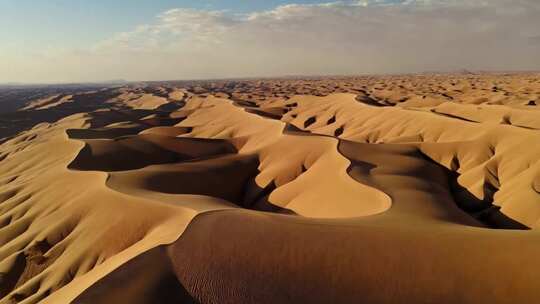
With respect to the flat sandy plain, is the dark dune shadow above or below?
above

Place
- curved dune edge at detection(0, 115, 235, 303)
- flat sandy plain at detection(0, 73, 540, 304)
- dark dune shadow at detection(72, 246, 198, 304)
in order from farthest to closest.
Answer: curved dune edge at detection(0, 115, 235, 303)
flat sandy plain at detection(0, 73, 540, 304)
dark dune shadow at detection(72, 246, 198, 304)

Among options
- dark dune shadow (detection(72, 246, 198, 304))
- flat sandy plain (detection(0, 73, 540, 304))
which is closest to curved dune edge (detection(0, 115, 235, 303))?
flat sandy plain (detection(0, 73, 540, 304))

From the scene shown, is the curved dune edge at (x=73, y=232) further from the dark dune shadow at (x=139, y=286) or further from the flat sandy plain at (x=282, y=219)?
the dark dune shadow at (x=139, y=286)

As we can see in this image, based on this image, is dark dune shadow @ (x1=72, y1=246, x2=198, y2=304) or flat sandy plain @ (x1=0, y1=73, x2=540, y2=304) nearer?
dark dune shadow @ (x1=72, y1=246, x2=198, y2=304)

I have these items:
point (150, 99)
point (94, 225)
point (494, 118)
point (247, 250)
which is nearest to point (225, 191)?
point (94, 225)

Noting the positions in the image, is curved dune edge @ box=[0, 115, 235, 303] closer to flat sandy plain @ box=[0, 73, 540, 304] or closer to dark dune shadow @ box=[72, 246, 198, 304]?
flat sandy plain @ box=[0, 73, 540, 304]

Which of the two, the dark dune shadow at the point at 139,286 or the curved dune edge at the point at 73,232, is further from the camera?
the curved dune edge at the point at 73,232

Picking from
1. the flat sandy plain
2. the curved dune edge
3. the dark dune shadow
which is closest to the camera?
the dark dune shadow

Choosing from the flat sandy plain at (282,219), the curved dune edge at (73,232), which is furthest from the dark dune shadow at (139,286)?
the curved dune edge at (73,232)
